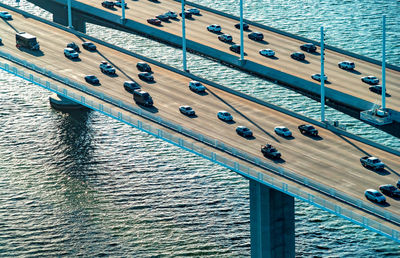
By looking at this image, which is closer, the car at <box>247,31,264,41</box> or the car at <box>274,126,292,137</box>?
the car at <box>274,126,292,137</box>

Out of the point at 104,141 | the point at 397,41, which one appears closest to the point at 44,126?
the point at 104,141

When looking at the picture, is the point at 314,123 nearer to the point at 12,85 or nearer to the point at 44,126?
the point at 44,126

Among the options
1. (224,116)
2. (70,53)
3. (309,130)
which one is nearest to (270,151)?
(309,130)

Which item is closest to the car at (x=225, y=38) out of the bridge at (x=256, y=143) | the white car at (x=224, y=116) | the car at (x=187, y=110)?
the bridge at (x=256, y=143)

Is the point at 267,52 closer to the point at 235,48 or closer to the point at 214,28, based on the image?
the point at 235,48

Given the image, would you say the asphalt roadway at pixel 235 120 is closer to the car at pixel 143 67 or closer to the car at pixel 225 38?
the car at pixel 143 67

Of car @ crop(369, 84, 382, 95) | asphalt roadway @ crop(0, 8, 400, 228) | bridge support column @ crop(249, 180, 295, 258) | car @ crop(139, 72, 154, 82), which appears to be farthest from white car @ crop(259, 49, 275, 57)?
bridge support column @ crop(249, 180, 295, 258)

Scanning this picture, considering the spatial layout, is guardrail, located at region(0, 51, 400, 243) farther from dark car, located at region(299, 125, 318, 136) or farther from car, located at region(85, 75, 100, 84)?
dark car, located at region(299, 125, 318, 136)
